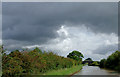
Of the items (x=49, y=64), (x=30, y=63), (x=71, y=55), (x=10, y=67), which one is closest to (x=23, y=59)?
(x=30, y=63)

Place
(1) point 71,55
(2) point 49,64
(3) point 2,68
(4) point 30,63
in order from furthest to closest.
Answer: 1. (1) point 71,55
2. (2) point 49,64
3. (4) point 30,63
4. (3) point 2,68

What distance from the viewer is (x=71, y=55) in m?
89.5

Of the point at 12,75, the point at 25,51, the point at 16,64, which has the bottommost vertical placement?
the point at 12,75

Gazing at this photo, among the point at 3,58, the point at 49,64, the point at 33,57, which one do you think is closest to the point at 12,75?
the point at 3,58

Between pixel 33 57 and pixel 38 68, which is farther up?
pixel 33 57

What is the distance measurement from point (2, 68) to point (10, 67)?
777mm

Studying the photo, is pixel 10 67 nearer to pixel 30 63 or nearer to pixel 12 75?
pixel 12 75

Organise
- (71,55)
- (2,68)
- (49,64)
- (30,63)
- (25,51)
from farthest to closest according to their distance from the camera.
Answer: (71,55)
(49,64)
(25,51)
(30,63)
(2,68)

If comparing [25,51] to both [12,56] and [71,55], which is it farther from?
[71,55]

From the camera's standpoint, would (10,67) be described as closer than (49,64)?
Yes

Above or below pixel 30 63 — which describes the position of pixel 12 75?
below

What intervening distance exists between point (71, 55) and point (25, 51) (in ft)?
233

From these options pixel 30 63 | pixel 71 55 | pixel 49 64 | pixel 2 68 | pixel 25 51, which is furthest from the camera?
pixel 71 55

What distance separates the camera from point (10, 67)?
53.9ft
